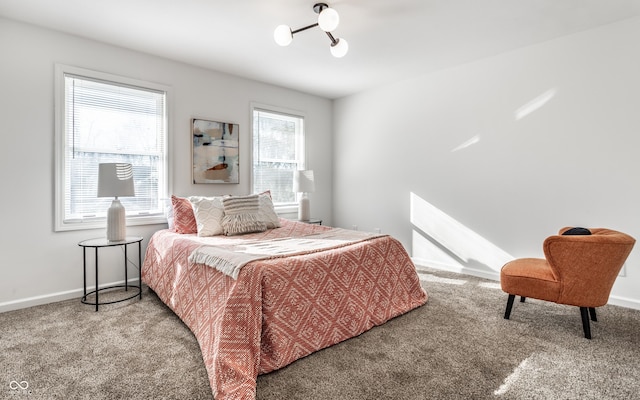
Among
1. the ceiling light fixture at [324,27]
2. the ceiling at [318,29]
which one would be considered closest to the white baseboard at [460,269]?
the ceiling at [318,29]

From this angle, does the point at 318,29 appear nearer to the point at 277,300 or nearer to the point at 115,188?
the point at 115,188

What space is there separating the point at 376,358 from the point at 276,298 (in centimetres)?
72

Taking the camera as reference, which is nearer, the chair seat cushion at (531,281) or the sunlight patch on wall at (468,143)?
the chair seat cushion at (531,281)

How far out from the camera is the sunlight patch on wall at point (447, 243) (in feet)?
12.8

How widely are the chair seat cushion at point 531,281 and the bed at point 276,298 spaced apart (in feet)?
2.37

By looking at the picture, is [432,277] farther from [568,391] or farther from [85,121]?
[85,121]

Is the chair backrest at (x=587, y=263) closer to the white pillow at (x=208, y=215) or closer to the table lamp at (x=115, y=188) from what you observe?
the white pillow at (x=208, y=215)

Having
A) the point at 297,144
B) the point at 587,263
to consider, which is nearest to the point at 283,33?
the point at 297,144

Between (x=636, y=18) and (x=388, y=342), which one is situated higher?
(x=636, y=18)

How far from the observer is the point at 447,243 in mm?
4266

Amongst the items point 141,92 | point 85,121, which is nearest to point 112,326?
point 85,121

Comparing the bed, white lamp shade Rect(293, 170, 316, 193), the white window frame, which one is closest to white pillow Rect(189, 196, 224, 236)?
the bed

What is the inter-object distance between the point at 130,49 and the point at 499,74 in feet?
13.1

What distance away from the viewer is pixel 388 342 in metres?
2.30
